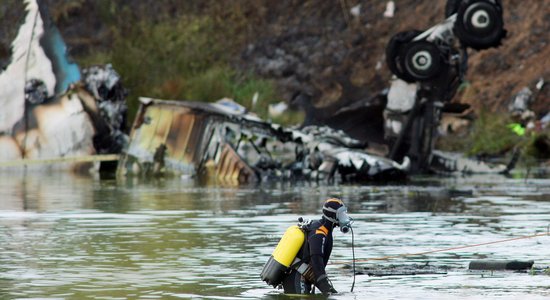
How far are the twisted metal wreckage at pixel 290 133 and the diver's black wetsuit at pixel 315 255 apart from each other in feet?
77.6

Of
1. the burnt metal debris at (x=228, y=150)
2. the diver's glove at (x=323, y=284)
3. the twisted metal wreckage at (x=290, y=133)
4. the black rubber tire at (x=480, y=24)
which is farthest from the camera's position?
the twisted metal wreckage at (x=290, y=133)

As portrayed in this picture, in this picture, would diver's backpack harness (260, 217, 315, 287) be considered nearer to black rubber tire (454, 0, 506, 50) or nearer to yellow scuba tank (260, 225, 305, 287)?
yellow scuba tank (260, 225, 305, 287)

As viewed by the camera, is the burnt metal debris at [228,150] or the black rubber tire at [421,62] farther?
the black rubber tire at [421,62]

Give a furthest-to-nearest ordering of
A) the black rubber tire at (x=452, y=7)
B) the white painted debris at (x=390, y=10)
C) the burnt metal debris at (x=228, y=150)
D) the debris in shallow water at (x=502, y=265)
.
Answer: the white painted debris at (x=390, y=10) → the black rubber tire at (x=452, y=7) → the burnt metal debris at (x=228, y=150) → the debris in shallow water at (x=502, y=265)

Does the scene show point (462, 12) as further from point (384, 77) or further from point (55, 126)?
point (384, 77)

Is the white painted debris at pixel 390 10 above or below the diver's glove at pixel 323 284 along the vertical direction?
above

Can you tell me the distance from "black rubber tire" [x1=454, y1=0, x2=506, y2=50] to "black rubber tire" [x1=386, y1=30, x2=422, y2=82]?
1.22 metres

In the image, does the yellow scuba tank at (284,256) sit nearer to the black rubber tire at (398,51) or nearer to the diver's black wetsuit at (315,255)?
the diver's black wetsuit at (315,255)

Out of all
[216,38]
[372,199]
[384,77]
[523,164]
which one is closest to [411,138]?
[523,164]

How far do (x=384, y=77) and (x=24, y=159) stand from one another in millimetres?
34814

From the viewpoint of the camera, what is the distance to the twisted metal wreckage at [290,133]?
4006 centimetres

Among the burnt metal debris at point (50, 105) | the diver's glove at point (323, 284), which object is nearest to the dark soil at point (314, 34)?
the burnt metal debris at point (50, 105)

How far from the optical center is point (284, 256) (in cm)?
1509

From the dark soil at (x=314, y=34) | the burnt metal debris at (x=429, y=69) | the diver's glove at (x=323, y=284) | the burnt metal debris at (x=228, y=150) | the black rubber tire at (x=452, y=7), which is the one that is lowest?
the diver's glove at (x=323, y=284)
